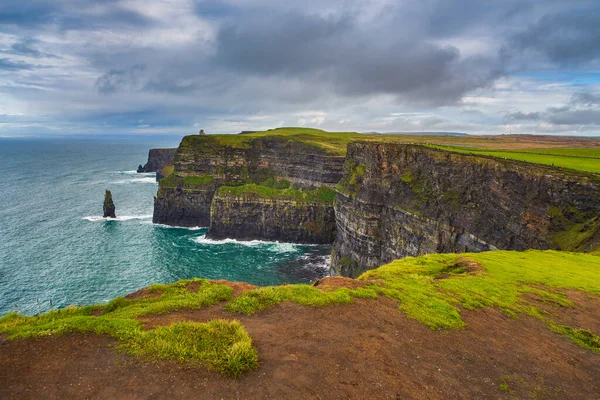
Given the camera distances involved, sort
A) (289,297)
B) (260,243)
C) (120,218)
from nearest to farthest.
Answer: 1. (289,297)
2. (260,243)
3. (120,218)

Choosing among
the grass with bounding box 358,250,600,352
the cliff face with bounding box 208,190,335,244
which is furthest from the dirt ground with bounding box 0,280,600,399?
the cliff face with bounding box 208,190,335,244

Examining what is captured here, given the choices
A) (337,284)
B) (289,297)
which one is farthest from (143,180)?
(289,297)

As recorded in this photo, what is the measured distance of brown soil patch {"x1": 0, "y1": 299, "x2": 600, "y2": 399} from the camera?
→ 8.91 meters

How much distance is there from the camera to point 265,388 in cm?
905

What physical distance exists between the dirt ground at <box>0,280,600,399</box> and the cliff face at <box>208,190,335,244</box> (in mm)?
69920

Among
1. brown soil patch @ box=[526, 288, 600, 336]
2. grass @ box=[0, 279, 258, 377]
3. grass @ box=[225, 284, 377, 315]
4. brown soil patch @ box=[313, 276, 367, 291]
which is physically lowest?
brown soil patch @ box=[526, 288, 600, 336]

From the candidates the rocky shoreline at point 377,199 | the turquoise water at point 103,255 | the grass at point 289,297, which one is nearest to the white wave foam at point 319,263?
the turquoise water at point 103,255

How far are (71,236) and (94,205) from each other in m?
34.1

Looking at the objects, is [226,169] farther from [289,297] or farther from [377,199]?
[289,297]

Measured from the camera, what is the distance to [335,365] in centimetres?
1043

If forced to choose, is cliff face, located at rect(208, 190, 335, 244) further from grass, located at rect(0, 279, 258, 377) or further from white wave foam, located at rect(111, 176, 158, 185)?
white wave foam, located at rect(111, 176, 158, 185)

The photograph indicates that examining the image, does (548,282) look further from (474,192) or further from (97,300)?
(97,300)

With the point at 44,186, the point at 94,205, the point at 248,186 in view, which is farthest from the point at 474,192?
the point at 44,186

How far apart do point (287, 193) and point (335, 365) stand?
3084 inches
